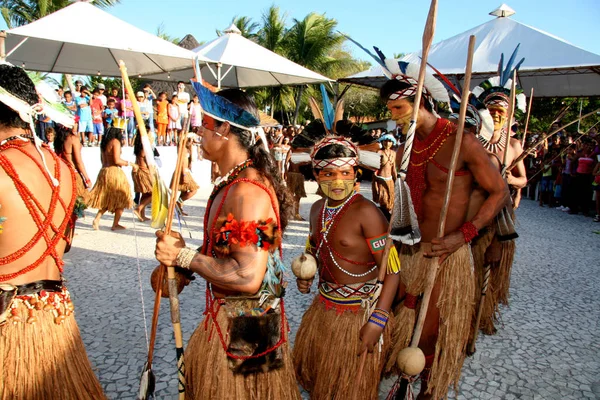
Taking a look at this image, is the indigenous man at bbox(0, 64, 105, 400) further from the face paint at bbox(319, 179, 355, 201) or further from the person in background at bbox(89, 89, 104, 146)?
the person in background at bbox(89, 89, 104, 146)

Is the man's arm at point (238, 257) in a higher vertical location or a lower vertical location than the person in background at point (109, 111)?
lower

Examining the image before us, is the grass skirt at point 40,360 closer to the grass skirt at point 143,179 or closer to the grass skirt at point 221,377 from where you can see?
the grass skirt at point 221,377

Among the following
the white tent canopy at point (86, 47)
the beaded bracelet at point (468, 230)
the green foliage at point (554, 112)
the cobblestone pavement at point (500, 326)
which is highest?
the green foliage at point (554, 112)

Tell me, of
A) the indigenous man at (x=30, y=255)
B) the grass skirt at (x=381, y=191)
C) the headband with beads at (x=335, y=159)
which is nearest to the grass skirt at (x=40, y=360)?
the indigenous man at (x=30, y=255)

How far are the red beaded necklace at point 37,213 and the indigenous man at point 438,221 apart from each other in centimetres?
193

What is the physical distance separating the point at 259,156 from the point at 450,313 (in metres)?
1.71

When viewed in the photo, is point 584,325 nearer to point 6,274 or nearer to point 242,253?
point 242,253

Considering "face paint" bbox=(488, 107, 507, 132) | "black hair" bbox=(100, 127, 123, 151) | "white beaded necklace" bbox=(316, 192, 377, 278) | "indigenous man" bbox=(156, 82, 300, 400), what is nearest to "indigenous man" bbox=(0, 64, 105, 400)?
"indigenous man" bbox=(156, 82, 300, 400)

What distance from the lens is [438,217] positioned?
2.95m

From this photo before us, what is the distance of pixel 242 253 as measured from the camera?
1789mm

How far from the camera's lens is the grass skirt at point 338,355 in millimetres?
2596

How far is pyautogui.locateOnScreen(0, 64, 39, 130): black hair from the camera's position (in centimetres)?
209

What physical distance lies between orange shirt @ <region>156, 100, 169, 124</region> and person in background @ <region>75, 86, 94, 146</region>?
200 cm

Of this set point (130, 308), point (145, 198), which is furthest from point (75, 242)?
point (130, 308)
